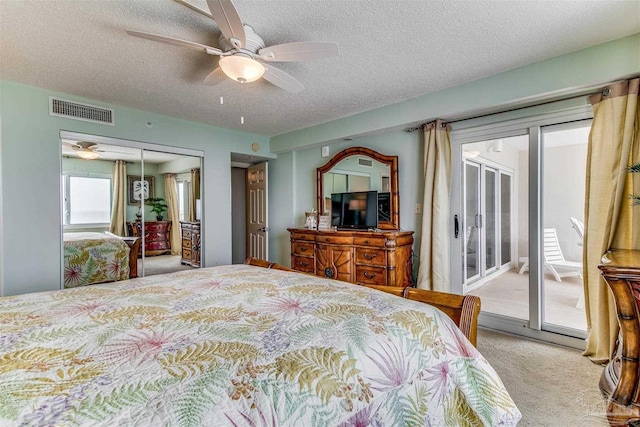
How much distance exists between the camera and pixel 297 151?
16.4 ft

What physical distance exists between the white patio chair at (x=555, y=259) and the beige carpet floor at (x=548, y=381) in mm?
690

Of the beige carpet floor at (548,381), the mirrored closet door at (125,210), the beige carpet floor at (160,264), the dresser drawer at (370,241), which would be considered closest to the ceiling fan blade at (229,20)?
the dresser drawer at (370,241)

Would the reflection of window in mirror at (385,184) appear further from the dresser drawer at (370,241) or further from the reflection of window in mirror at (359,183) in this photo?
the dresser drawer at (370,241)

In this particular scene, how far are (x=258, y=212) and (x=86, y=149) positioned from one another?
8.62 feet

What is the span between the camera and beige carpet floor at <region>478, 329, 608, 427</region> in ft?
5.94

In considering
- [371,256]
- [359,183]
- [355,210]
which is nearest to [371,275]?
[371,256]

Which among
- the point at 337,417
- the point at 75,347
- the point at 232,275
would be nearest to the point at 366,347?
the point at 337,417

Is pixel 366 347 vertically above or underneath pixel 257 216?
underneath

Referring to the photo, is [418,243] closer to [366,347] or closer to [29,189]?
[366,347]

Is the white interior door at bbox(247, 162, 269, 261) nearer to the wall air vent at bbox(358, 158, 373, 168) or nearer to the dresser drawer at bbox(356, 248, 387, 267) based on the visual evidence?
the wall air vent at bbox(358, 158, 373, 168)

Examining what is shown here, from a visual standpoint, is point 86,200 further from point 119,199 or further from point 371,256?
point 371,256

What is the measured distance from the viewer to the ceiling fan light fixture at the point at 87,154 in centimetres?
335

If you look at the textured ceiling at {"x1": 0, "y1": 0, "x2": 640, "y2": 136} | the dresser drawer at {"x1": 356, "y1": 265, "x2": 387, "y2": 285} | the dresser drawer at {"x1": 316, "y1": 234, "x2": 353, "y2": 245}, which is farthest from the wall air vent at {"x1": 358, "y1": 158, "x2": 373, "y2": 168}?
the dresser drawer at {"x1": 356, "y1": 265, "x2": 387, "y2": 285}

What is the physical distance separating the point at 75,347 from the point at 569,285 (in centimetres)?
371
